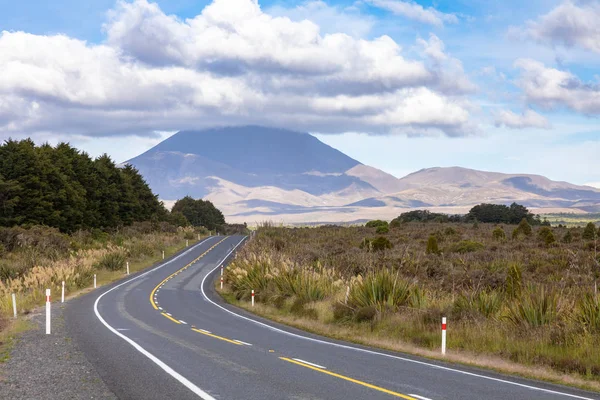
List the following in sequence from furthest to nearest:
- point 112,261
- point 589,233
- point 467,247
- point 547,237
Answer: point 112,261 → point 589,233 → point 547,237 → point 467,247

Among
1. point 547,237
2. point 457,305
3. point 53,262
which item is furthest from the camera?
point 547,237

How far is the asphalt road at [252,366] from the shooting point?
10.3 meters

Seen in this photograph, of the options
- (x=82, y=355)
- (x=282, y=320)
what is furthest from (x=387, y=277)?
(x=82, y=355)

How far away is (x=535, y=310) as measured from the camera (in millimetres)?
15664

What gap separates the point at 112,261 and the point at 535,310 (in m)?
39.9

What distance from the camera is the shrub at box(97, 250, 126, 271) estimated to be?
49.5m

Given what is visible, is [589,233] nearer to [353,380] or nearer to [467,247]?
[467,247]

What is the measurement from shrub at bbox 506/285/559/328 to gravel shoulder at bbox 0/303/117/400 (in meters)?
9.95

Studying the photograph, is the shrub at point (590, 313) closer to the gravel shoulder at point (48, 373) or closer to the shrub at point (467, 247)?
the gravel shoulder at point (48, 373)

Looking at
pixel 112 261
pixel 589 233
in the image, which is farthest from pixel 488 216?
pixel 112 261

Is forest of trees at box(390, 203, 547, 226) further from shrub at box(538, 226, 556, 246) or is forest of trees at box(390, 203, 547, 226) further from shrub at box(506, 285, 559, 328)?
shrub at box(506, 285, 559, 328)

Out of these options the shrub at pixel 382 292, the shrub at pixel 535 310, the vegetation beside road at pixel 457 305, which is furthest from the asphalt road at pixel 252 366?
the shrub at pixel 535 310

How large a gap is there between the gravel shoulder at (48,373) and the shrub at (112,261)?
32554 mm

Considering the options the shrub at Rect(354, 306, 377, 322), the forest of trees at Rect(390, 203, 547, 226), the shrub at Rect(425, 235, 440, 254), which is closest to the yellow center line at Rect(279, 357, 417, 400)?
the shrub at Rect(354, 306, 377, 322)
